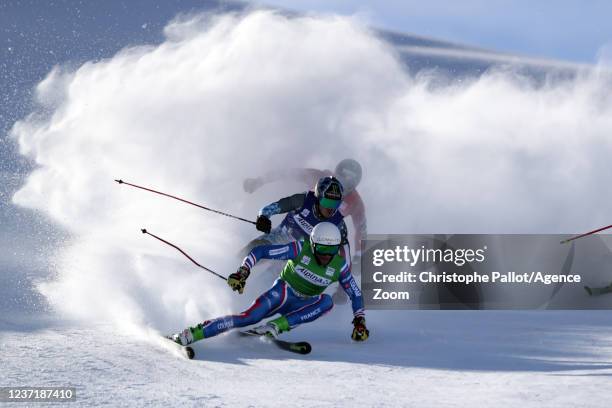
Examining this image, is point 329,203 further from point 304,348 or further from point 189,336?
point 189,336

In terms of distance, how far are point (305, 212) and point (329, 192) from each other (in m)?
0.73

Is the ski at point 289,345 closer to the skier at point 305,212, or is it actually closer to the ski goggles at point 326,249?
the ski goggles at point 326,249

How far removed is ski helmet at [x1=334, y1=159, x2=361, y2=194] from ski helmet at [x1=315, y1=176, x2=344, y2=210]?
1.99 m

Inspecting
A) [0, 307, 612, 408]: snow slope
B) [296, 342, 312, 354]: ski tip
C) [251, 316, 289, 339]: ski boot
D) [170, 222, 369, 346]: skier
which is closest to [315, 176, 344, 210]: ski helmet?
[170, 222, 369, 346]: skier

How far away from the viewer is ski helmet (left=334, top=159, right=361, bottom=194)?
9.05 metres

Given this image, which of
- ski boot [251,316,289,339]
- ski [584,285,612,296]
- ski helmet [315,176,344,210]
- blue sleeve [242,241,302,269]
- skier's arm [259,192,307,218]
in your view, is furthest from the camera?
ski [584,285,612,296]

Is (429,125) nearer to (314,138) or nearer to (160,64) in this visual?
(314,138)

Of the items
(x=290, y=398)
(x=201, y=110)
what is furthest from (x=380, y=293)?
(x=201, y=110)

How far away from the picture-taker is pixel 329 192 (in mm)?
7020

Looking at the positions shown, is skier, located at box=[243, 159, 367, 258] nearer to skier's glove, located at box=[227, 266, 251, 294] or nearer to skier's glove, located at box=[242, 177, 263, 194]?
skier's glove, located at box=[242, 177, 263, 194]

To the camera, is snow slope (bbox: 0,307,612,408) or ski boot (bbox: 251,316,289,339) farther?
ski boot (bbox: 251,316,289,339)

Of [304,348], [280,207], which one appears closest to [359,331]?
[304,348]

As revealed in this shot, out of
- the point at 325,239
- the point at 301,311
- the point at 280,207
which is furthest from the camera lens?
the point at 280,207

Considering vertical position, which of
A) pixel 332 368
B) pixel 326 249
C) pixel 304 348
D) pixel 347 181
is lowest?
pixel 332 368
